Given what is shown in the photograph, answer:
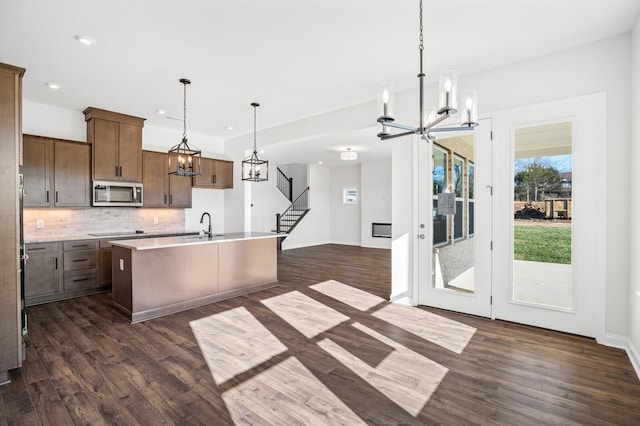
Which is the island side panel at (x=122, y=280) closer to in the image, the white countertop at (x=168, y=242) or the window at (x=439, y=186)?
the white countertop at (x=168, y=242)

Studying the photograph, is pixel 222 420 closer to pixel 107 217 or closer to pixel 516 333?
pixel 516 333

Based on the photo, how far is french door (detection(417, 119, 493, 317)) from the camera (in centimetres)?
392

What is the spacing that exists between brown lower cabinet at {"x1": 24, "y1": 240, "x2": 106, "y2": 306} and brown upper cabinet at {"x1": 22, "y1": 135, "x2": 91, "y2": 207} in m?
0.71

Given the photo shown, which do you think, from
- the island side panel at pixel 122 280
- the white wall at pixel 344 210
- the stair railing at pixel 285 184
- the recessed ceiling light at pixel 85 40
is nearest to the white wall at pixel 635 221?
the recessed ceiling light at pixel 85 40

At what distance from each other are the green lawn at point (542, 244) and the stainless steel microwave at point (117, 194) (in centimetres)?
608

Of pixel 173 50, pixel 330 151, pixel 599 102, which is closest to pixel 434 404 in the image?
pixel 599 102

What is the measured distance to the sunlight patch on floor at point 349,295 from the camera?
179 inches

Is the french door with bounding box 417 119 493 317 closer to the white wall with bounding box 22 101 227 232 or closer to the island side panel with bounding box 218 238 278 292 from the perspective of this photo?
the island side panel with bounding box 218 238 278 292

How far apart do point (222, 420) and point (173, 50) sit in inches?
139

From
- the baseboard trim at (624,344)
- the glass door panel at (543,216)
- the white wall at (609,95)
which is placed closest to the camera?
the baseboard trim at (624,344)

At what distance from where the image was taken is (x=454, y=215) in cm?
423

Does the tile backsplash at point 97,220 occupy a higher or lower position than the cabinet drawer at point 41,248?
higher

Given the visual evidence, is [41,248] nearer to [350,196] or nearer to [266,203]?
[266,203]

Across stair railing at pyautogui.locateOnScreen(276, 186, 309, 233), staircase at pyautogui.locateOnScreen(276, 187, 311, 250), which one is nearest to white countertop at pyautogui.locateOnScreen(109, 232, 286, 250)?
staircase at pyautogui.locateOnScreen(276, 187, 311, 250)
